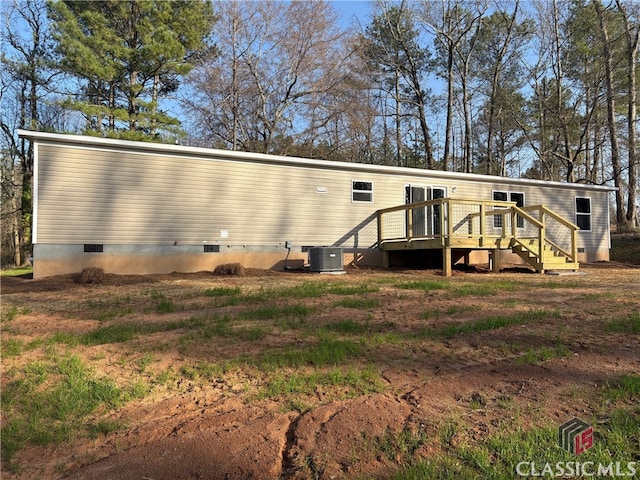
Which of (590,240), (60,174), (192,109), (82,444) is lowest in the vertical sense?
(82,444)

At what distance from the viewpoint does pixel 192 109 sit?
21016 mm

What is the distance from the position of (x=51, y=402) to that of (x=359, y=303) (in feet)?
12.4

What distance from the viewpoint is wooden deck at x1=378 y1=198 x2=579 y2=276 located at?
34.2ft

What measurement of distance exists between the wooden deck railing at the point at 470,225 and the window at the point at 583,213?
2.46ft

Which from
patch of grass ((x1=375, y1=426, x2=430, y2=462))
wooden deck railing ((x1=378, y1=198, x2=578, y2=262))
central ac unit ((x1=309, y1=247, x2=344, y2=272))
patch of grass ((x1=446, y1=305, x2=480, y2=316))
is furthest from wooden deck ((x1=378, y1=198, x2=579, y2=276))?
patch of grass ((x1=375, y1=426, x2=430, y2=462))

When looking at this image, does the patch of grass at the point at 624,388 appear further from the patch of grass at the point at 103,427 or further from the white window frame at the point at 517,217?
the white window frame at the point at 517,217

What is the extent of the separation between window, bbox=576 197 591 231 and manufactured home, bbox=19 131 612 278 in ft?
12.1

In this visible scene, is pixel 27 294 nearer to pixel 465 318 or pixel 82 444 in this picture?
pixel 82 444

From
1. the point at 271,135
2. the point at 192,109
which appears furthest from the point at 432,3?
the point at 192,109

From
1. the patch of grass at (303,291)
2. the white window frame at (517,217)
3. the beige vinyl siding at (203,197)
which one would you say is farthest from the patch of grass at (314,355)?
the white window frame at (517,217)

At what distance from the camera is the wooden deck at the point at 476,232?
1043 centimetres

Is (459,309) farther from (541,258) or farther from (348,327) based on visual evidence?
(541,258)

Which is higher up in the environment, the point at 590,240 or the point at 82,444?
the point at 590,240

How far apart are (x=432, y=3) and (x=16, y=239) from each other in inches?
1012
